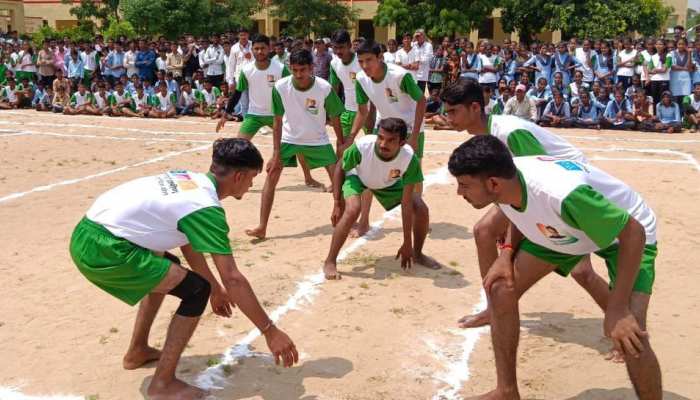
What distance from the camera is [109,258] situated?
12.1 feet

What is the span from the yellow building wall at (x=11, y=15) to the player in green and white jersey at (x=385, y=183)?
149ft

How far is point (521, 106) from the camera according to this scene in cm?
1417

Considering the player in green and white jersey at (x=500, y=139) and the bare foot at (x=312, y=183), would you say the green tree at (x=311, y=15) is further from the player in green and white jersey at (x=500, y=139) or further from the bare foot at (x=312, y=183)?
the player in green and white jersey at (x=500, y=139)

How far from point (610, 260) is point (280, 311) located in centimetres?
237

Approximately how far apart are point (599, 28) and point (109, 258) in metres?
29.2

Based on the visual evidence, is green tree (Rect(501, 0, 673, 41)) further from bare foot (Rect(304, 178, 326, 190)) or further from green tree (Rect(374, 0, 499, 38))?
bare foot (Rect(304, 178, 326, 190))

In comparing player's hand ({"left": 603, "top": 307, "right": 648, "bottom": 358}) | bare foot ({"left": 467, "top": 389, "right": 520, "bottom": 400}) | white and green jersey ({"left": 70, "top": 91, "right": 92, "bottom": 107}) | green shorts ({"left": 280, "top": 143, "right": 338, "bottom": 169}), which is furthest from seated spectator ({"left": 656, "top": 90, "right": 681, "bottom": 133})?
white and green jersey ({"left": 70, "top": 91, "right": 92, "bottom": 107})

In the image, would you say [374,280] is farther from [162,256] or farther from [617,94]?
[617,94]

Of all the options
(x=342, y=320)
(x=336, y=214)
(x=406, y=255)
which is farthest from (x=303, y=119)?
(x=342, y=320)

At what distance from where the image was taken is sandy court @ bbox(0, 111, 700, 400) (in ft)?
13.5

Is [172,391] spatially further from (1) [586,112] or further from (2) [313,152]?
(1) [586,112]

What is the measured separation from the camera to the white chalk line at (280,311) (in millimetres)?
4137

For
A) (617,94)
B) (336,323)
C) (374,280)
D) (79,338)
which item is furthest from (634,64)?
(79,338)

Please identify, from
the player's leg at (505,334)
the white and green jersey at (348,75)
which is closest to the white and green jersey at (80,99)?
the white and green jersey at (348,75)
